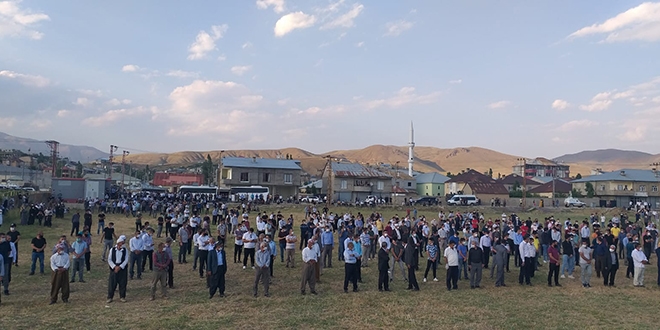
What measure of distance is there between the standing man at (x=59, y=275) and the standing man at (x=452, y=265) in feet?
33.6

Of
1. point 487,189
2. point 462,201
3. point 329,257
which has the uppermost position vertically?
point 487,189

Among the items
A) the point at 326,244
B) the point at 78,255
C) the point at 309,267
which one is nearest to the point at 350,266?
the point at 309,267

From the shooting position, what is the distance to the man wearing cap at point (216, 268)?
12.2m

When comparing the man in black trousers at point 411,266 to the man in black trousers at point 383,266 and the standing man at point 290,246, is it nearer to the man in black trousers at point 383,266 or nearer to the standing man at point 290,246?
the man in black trousers at point 383,266

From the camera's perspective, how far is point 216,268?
1231cm

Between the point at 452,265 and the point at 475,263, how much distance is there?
78 cm

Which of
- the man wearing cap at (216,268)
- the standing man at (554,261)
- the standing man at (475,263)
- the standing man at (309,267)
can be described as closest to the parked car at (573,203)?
the standing man at (554,261)

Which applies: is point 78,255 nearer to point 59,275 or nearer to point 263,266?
point 59,275

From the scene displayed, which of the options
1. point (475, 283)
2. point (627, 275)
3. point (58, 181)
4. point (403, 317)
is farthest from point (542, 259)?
point (58, 181)

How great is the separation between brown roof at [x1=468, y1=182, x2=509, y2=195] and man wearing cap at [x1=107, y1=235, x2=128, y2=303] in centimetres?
7026

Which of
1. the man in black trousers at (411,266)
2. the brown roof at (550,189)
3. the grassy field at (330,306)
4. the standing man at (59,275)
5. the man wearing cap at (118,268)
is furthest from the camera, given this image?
the brown roof at (550,189)

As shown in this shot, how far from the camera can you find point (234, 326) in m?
10.0

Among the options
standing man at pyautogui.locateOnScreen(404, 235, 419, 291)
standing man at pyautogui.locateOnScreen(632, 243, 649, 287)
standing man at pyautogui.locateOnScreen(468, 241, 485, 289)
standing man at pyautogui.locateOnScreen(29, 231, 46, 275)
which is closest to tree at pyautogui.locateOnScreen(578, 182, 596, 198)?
standing man at pyautogui.locateOnScreen(632, 243, 649, 287)

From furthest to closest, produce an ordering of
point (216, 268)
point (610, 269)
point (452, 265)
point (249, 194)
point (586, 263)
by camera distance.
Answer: point (249, 194)
point (610, 269)
point (586, 263)
point (452, 265)
point (216, 268)
